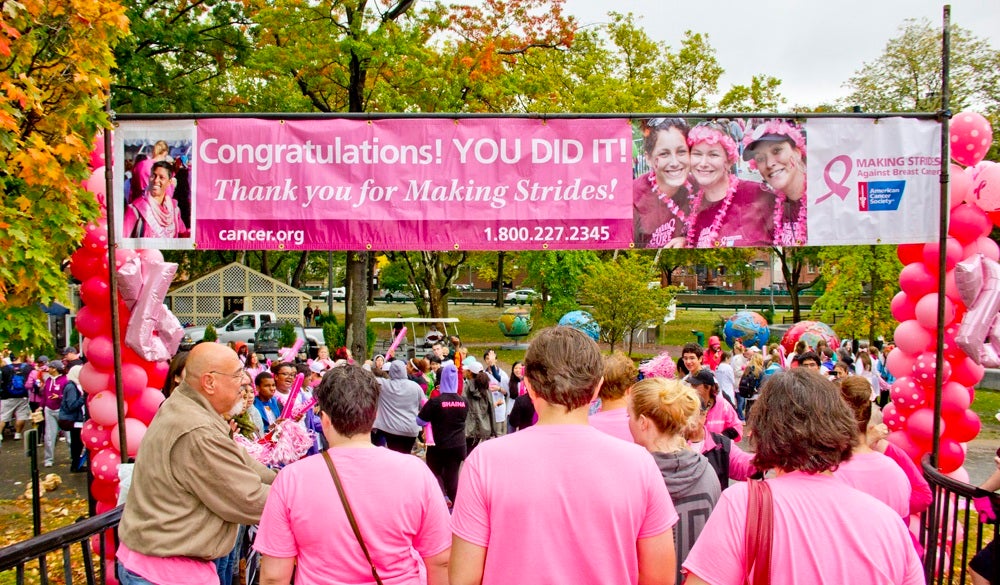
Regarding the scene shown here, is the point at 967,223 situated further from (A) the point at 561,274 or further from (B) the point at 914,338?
(A) the point at 561,274

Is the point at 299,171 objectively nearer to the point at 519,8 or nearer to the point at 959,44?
the point at 519,8

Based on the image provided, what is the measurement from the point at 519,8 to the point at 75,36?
19526 millimetres

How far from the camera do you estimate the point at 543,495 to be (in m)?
2.58

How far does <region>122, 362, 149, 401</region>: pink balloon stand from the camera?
264 inches

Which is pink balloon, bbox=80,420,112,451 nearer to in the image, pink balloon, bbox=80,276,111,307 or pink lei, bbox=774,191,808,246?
pink balloon, bbox=80,276,111,307

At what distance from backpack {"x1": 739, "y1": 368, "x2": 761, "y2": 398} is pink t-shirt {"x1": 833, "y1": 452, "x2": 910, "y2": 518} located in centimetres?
1093

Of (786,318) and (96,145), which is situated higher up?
(96,145)

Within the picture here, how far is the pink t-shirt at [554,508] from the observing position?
102 inches

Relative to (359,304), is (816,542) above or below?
above

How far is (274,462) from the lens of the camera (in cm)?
579

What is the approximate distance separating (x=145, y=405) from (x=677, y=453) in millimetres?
4970

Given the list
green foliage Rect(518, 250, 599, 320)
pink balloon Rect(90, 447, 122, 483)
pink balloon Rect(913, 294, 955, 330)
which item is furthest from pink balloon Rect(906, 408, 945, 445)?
green foliage Rect(518, 250, 599, 320)

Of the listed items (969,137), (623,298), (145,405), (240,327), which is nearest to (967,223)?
(969,137)

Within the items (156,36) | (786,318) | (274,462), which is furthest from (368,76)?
(786,318)
